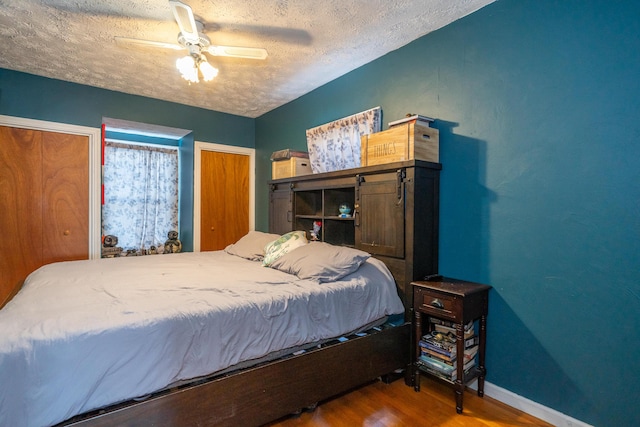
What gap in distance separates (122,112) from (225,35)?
2.03m

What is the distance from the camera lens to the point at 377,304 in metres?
2.12

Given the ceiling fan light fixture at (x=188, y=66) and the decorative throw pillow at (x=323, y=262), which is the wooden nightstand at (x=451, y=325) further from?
the ceiling fan light fixture at (x=188, y=66)

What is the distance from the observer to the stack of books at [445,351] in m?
1.96

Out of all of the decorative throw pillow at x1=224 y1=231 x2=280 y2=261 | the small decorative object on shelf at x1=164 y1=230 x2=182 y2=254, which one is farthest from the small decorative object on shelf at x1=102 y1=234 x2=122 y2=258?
the decorative throw pillow at x1=224 y1=231 x2=280 y2=261

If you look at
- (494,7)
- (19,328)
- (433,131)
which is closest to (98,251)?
(19,328)

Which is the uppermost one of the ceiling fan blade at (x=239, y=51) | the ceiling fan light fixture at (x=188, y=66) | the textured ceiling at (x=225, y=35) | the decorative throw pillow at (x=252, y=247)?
the textured ceiling at (x=225, y=35)

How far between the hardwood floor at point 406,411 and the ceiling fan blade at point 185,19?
2328mm

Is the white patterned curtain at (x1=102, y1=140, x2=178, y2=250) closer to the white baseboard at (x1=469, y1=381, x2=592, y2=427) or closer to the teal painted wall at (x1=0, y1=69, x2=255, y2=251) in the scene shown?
the teal painted wall at (x1=0, y1=69, x2=255, y2=251)

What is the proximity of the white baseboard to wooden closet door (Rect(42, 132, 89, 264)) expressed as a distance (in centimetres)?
404

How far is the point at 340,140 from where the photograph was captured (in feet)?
10.3

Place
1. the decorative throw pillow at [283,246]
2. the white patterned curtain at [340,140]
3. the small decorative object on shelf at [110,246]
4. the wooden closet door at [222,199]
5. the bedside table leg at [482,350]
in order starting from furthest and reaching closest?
the wooden closet door at [222,199] < the small decorative object on shelf at [110,246] < the white patterned curtain at [340,140] < the decorative throw pillow at [283,246] < the bedside table leg at [482,350]

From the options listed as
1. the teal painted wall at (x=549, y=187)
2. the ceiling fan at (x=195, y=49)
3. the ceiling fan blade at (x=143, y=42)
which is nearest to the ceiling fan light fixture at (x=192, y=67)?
the ceiling fan at (x=195, y=49)

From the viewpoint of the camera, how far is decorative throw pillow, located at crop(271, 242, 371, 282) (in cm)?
209

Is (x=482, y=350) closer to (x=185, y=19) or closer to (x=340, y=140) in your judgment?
(x=340, y=140)
